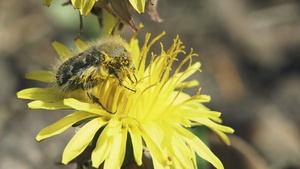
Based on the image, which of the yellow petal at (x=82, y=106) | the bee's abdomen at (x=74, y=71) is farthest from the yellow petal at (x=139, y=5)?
the yellow petal at (x=82, y=106)

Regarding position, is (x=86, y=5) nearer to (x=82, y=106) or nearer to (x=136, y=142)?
(x=82, y=106)

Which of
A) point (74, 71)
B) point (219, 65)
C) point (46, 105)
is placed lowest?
point (46, 105)

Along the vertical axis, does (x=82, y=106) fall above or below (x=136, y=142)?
above

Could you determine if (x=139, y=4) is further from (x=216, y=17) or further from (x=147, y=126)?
(x=216, y=17)

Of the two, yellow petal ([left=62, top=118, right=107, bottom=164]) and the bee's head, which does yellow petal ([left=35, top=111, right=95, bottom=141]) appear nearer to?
yellow petal ([left=62, top=118, right=107, bottom=164])

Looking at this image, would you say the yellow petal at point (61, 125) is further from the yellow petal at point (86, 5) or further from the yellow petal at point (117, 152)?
the yellow petal at point (86, 5)

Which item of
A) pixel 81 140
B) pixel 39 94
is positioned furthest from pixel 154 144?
pixel 39 94

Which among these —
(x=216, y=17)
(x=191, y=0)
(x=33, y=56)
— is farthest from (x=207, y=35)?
(x=33, y=56)
